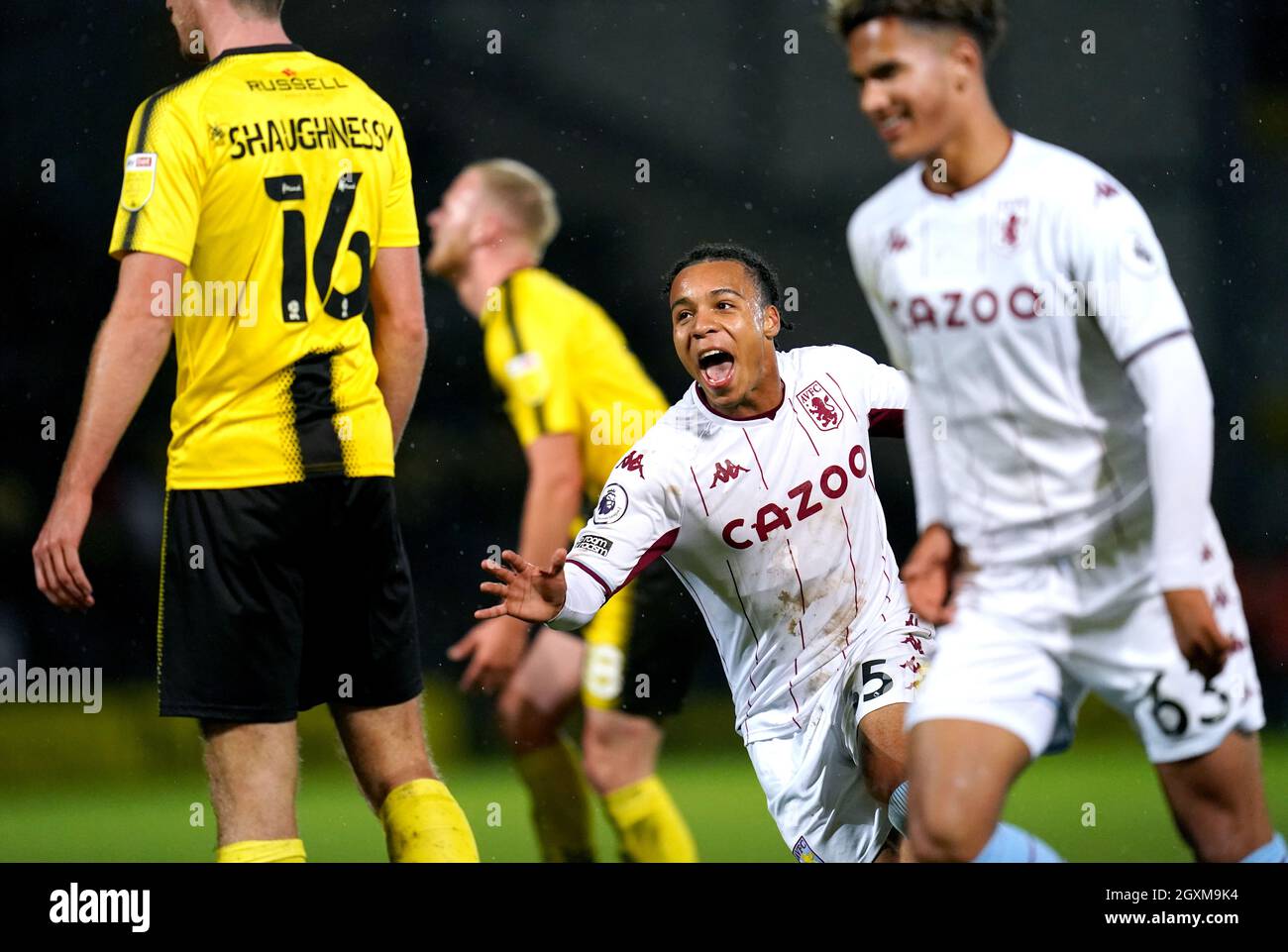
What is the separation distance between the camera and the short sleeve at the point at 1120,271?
10.7 ft

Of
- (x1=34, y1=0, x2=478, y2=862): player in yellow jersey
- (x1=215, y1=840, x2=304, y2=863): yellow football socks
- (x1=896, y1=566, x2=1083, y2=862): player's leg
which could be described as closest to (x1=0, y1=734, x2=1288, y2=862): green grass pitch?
(x1=215, y1=840, x2=304, y2=863): yellow football socks

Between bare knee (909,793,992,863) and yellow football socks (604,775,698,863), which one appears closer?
bare knee (909,793,992,863)

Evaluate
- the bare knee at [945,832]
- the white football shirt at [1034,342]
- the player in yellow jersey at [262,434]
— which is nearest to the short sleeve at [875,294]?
the white football shirt at [1034,342]

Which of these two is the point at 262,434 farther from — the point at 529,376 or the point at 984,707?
the point at 984,707

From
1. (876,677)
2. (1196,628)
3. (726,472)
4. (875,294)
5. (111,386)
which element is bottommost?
(876,677)

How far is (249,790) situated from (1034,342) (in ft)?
6.65

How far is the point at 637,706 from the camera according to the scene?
4.64 meters

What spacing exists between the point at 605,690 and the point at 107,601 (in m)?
1.41

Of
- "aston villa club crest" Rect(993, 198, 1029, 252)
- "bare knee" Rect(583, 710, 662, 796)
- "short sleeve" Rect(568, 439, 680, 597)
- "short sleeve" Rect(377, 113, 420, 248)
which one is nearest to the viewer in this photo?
"aston villa club crest" Rect(993, 198, 1029, 252)

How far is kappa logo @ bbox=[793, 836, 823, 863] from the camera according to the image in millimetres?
3953

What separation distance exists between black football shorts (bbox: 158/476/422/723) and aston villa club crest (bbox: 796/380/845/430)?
106 centimetres

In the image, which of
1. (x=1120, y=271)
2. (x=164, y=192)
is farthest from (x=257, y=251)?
(x=1120, y=271)

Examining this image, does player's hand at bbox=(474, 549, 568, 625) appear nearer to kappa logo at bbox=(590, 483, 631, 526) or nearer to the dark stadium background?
kappa logo at bbox=(590, 483, 631, 526)

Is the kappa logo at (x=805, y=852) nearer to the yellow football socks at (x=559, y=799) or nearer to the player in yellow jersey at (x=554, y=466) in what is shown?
the player in yellow jersey at (x=554, y=466)
